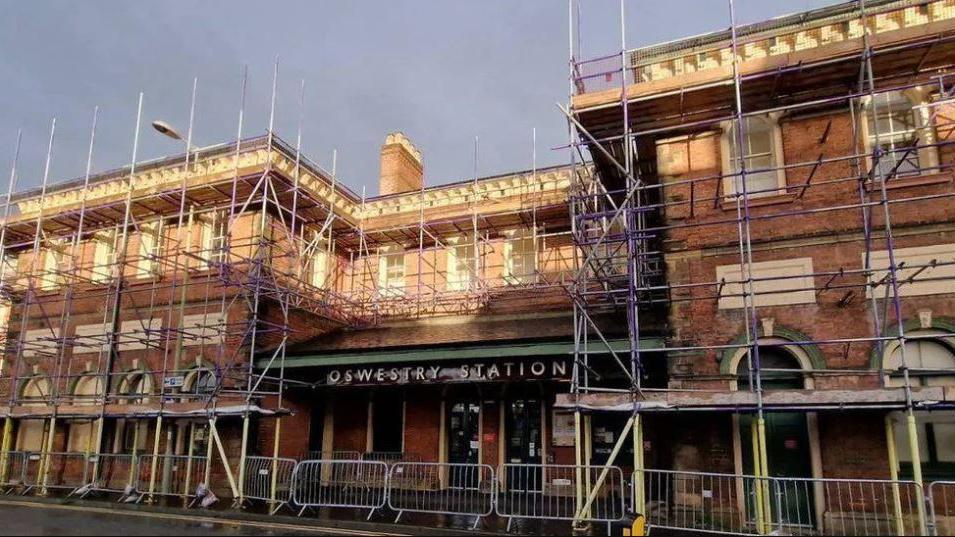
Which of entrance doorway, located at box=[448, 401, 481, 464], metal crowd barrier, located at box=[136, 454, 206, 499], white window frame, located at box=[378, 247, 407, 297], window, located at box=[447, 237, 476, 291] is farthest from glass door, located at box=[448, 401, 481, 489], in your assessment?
metal crowd barrier, located at box=[136, 454, 206, 499]

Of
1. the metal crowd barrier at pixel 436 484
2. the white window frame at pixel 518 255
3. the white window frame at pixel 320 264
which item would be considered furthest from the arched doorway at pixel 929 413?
the white window frame at pixel 320 264

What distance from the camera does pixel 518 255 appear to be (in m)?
19.7

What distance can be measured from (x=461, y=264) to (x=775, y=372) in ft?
33.5

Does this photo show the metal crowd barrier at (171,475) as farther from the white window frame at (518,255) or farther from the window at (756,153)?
the window at (756,153)

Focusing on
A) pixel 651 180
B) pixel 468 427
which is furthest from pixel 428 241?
pixel 651 180

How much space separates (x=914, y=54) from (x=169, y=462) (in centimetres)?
1725

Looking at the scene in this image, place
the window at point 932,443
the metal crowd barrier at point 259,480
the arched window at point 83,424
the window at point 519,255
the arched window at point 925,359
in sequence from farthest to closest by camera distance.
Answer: the window at point 519,255 → the arched window at point 83,424 → the metal crowd barrier at point 259,480 → the arched window at point 925,359 → the window at point 932,443

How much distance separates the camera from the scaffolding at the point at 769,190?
450 inches

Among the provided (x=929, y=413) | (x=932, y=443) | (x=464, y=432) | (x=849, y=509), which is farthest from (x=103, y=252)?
(x=932, y=443)

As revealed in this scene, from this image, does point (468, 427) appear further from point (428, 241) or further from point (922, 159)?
point (922, 159)

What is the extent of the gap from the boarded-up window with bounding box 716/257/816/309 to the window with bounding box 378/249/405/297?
10.2 meters

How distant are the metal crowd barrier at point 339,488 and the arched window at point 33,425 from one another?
816 cm

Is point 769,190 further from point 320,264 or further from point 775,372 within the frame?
point 320,264

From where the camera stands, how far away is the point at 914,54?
11773 millimetres
